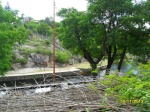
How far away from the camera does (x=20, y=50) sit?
27.9m

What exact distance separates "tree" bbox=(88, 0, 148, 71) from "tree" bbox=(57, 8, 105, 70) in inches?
23.3

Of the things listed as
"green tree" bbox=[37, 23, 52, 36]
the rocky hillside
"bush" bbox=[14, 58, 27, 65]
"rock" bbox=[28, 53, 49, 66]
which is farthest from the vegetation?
"green tree" bbox=[37, 23, 52, 36]

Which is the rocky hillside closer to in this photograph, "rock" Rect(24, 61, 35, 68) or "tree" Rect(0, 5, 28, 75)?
"rock" Rect(24, 61, 35, 68)

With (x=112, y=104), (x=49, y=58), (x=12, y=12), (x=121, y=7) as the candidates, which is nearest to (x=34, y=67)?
(x=49, y=58)

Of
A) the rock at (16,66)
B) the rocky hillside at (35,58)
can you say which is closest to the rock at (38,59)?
the rocky hillside at (35,58)

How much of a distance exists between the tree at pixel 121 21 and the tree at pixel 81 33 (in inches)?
23.3

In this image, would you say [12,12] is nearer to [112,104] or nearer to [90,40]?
[90,40]

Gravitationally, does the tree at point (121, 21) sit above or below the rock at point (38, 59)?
above

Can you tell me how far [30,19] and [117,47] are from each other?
1480 inches

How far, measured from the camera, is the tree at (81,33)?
42.4ft

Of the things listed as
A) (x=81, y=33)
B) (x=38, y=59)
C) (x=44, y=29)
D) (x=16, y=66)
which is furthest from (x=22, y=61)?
(x=81, y=33)

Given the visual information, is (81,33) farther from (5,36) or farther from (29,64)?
(29,64)

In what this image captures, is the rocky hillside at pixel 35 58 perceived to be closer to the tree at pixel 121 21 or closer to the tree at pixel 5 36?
the tree at pixel 5 36

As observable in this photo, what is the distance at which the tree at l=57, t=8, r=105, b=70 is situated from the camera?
12.9 metres
